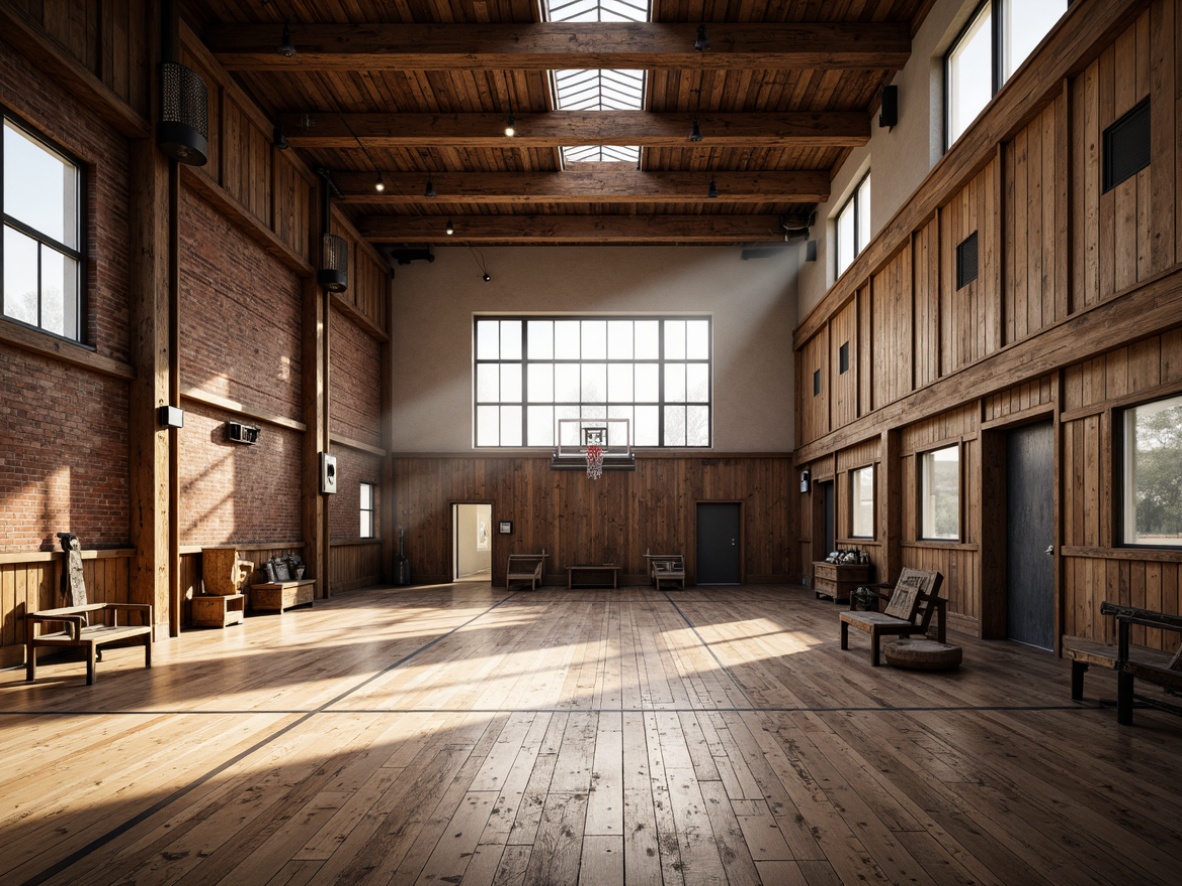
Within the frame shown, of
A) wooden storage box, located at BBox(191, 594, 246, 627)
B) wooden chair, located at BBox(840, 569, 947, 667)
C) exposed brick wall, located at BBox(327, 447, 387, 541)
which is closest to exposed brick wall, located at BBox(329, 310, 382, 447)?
exposed brick wall, located at BBox(327, 447, 387, 541)

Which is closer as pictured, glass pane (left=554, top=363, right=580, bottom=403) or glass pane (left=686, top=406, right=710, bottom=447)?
glass pane (left=686, top=406, right=710, bottom=447)

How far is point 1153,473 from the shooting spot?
5.52 m

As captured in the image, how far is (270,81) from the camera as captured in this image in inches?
404

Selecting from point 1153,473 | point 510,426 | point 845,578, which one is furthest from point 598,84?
point 1153,473

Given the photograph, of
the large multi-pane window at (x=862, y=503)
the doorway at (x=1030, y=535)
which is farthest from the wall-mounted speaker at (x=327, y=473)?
the doorway at (x=1030, y=535)

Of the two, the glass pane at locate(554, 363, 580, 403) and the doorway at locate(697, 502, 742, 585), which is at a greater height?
the glass pane at locate(554, 363, 580, 403)

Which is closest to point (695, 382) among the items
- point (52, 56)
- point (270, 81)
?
point (270, 81)

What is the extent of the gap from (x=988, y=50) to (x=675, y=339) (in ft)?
29.7

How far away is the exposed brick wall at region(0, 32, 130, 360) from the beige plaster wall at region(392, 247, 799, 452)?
8.59 m

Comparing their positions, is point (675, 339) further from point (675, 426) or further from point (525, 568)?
point (525, 568)

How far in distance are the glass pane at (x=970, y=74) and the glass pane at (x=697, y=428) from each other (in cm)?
816

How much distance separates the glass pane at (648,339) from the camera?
1647 cm

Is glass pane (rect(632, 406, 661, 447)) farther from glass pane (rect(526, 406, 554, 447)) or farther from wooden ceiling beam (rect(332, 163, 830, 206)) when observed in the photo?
wooden ceiling beam (rect(332, 163, 830, 206))

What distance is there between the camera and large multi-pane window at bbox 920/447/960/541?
341 inches
